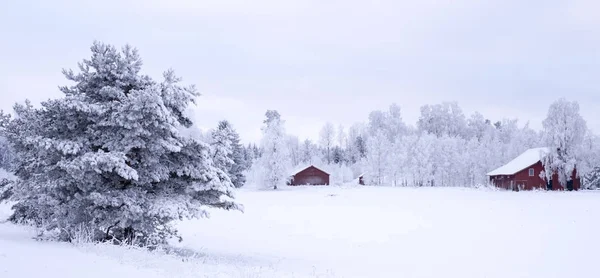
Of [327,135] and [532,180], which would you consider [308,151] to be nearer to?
[327,135]

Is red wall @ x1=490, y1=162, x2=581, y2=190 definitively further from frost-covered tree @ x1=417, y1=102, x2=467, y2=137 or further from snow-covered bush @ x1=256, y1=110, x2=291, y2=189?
frost-covered tree @ x1=417, y1=102, x2=467, y2=137

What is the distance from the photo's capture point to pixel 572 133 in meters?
63.5

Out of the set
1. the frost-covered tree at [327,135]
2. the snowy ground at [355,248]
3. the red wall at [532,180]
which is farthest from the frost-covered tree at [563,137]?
the frost-covered tree at [327,135]

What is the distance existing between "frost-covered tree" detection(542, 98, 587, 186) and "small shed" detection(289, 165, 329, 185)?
42.6m

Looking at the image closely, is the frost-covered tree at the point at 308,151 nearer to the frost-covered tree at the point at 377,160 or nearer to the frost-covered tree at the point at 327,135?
the frost-covered tree at the point at 327,135

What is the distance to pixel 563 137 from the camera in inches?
2506

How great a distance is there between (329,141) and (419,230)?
351ft

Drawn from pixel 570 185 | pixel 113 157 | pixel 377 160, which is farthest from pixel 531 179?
pixel 113 157

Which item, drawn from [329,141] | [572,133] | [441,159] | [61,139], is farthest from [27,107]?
[329,141]

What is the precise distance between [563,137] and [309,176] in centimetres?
4759

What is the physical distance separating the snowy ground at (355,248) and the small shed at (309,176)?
56.0 m

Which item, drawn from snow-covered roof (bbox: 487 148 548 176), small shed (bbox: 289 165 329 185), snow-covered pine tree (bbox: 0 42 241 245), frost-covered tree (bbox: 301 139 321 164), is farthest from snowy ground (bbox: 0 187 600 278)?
frost-covered tree (bbox: 301 139 321 164)

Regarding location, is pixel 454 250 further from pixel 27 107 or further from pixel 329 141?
pixel 329 141

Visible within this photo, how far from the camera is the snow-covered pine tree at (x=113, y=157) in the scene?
1324cm
